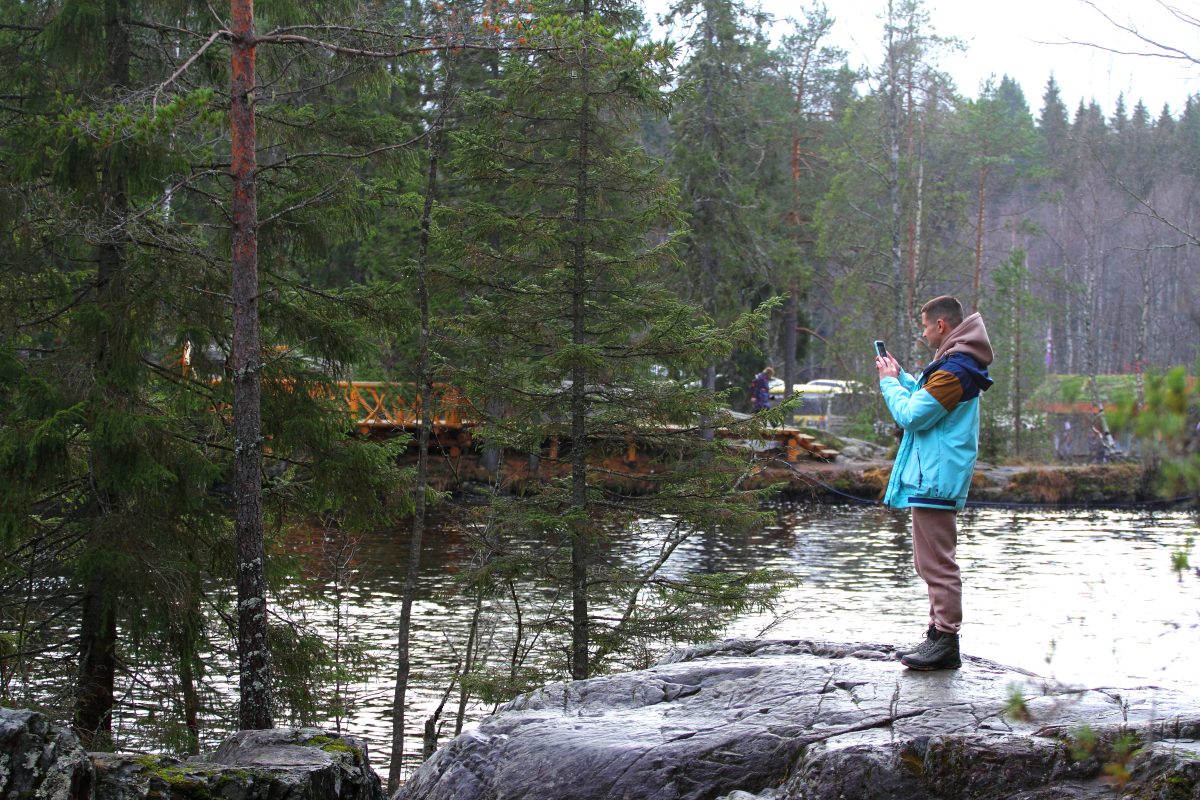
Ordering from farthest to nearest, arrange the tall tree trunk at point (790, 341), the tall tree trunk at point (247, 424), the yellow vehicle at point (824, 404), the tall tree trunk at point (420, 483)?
the yellow vehicle at point (824, 404) → the tall tree trunk at point (790, 341) → the tall tree trunk at point (420, 483) → the tall tree trunk at point (247, 424)

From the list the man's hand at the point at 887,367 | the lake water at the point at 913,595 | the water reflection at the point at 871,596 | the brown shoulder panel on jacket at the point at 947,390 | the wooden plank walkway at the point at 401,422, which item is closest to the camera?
the brown shoulder panel on jacket at the point at 947,390

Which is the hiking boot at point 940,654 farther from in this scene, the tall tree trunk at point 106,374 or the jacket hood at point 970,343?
the tall tree trunk at point 106,374

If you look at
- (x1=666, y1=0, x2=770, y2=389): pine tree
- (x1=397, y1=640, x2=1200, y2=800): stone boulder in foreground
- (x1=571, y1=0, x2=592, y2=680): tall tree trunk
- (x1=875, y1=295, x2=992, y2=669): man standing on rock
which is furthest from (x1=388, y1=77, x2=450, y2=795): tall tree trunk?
(x1=666, y1=0, x2=770, y2=389): pine tree

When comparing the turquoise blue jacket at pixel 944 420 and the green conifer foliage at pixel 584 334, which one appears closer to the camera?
the turquoise blue jacket at pixel 944 420

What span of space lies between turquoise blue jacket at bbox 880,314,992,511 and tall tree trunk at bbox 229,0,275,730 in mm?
4734

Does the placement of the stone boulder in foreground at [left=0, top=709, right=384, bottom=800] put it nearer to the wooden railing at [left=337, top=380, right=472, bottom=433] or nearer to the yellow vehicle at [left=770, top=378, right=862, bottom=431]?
the wooden railing at [left=337, top=380, right=472, bottom=433]

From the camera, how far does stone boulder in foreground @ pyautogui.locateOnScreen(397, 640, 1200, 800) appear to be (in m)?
4.57

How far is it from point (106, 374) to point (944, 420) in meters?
5.94

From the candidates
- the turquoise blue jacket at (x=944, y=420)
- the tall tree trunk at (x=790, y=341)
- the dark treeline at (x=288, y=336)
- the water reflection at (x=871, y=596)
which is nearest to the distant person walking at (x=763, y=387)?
the water reflection at (x=871, y=596)

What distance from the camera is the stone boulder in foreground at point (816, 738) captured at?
457cm

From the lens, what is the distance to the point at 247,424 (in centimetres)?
829

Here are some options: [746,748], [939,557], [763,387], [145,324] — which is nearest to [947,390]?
[939,557]

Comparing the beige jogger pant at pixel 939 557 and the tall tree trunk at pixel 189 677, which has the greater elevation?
the beige jogger pant at pixel 939 557

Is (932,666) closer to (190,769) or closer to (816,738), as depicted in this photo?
(816,738)
